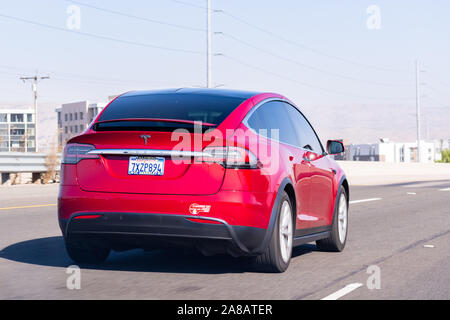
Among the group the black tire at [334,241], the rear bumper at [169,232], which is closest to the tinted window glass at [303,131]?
the black tire at [334,241]

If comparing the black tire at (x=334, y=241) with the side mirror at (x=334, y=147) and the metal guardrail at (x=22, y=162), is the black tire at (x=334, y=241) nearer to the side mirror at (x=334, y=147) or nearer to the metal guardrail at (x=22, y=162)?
the side mirror at (x=334, y=147)

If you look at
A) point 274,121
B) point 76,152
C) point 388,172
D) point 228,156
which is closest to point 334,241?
point 274,121

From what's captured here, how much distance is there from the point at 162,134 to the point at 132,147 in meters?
0.28

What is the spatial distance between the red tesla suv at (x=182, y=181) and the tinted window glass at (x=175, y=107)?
0.01m

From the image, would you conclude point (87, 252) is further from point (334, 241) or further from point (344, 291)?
point (334, 241)

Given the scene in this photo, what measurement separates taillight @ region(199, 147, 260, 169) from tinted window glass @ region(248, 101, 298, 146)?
49 centimetres

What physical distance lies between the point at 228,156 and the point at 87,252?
191 cm

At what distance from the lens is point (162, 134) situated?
6648 millimetres

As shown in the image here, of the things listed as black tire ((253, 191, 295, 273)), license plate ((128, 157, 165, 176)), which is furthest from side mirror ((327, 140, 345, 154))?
license plate ((128, 157, 165, 176))

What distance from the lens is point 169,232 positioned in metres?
6.54

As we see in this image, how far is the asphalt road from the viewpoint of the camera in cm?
623
